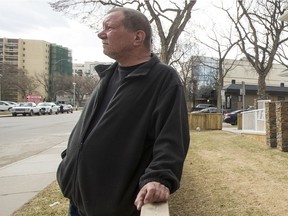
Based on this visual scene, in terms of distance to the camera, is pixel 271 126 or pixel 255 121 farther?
pixel 255 121

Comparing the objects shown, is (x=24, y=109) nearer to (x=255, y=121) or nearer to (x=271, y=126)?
(x=255, y=121)

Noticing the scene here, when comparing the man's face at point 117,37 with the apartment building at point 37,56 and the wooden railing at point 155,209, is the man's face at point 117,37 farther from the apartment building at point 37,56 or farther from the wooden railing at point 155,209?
the apartment building at point 37,56

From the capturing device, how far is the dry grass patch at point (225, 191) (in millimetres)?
5098

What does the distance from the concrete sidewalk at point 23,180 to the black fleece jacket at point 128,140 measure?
11.9ft

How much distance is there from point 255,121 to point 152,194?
14.3m

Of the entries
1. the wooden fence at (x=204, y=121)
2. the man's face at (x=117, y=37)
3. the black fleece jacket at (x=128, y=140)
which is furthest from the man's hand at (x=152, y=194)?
the wooden fence at (x=204, y=121)

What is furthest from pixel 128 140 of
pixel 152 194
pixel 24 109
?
pixel 24 109

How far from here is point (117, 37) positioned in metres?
2.14

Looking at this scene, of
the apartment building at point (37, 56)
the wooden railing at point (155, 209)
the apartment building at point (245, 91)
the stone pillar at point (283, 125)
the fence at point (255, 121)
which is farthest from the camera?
the apartment building at point (37, 56)

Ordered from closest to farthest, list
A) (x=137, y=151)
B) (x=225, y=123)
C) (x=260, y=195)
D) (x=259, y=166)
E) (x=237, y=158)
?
(x=137, y=151), (x=260, y=195), (x=259, y=166), (x=237, y=158), (x=225, y=123)

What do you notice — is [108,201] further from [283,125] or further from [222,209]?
[283,125]

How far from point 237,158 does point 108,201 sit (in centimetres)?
824

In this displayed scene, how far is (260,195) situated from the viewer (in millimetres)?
5680

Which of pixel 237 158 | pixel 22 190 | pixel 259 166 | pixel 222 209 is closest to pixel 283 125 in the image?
pixel 237 158
